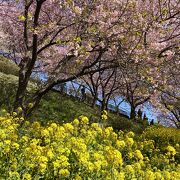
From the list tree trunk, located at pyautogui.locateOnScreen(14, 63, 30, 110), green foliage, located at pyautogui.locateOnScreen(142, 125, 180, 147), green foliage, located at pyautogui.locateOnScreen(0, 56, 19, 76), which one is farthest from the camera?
green foliage, located at pyautogui.locateOnScreen(0, 56, 19, 76)

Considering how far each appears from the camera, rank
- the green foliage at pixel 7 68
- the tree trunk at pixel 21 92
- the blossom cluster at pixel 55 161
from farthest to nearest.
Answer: the green foliage at pixel 7 68, the tree trunk at pixel 21 92, the blossom cluster at pixel 55 161

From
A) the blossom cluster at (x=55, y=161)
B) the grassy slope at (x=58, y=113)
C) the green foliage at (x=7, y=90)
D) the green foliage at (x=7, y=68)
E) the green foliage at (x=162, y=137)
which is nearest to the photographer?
the blossom cluster at (x=55, y=161)

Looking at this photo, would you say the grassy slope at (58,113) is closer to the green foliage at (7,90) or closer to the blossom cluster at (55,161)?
the green foliage at (7,90)

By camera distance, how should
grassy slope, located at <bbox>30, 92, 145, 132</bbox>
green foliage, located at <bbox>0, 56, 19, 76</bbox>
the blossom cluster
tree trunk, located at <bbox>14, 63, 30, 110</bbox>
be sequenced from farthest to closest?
green foliage, located at <bbox>0, 56, 19, 76</bbox>
grassy slope, located at <bbox>30, 92, 145, 132</bbox>
tree trunk, located at <bbox>14, 63, 30, 110</bbox>
the blossom cluster

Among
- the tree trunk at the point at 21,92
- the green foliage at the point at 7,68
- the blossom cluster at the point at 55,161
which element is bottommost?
the blossom cluster at the point at 55,161

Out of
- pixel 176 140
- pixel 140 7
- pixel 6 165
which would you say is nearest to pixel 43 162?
pixel 6 165

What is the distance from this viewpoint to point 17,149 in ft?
21.6

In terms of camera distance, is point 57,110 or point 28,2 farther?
point 57,110

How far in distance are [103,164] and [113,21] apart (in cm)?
676

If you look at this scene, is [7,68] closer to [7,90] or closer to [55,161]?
[7,90]

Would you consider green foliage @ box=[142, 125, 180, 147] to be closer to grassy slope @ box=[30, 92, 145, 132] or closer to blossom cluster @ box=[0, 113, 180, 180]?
grassy slope @ box=[30, 92, 145, 132]

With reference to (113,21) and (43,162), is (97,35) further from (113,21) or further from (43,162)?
(43,162)

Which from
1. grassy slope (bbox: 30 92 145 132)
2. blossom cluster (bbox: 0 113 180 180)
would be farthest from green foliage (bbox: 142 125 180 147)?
blossom cluster (bbox: 0 113 180 180)

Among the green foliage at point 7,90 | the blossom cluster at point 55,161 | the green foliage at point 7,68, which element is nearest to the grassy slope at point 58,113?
the green foliage at point 7,90
